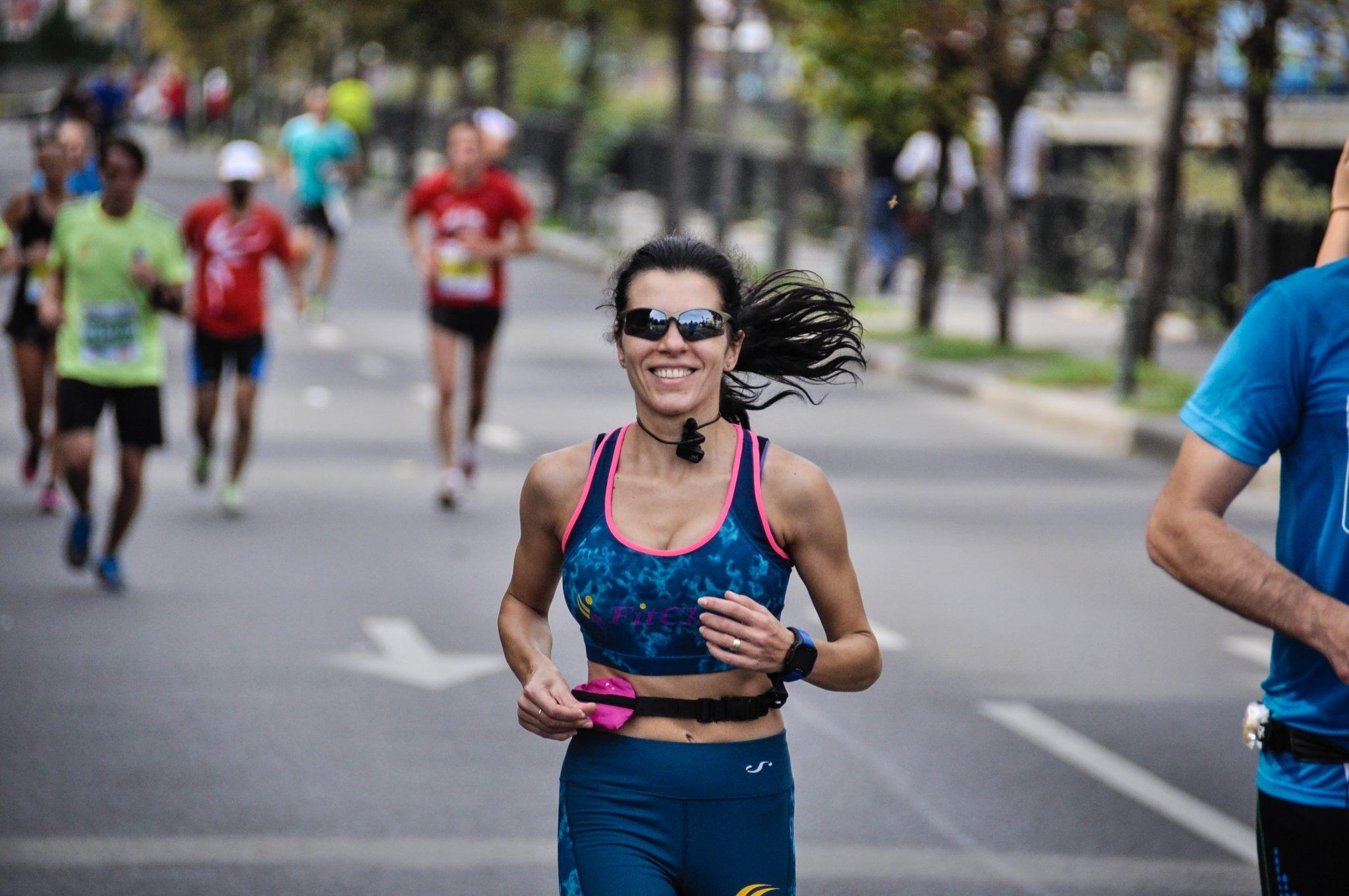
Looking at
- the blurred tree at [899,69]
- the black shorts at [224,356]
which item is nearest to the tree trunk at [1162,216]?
the blurred tree at [899,69]

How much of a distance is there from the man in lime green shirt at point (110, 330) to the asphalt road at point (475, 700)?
54cm

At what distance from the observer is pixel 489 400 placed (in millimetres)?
17312

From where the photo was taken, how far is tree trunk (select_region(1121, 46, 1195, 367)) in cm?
1802

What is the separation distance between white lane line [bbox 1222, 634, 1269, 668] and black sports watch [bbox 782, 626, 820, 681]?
5.89 metres

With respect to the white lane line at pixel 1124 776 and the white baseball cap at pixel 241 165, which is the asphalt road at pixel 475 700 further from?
the white baseball cap at pixel 241 165

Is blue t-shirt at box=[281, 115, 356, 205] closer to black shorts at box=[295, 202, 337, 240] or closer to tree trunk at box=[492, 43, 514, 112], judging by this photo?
black shorts at box=[295, 202, 337, 240]

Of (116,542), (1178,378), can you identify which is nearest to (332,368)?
(1178,378)

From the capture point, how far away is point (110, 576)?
9.97 metres

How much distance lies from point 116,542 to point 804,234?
80.0 feet

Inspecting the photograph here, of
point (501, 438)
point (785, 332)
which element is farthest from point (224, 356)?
point (785, 332)

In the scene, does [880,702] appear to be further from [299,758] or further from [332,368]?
[332,368]

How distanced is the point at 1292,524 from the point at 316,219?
68.4 feet

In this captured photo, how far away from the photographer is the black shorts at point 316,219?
23.5 metres

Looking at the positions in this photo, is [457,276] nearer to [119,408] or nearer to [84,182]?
[84,182]
